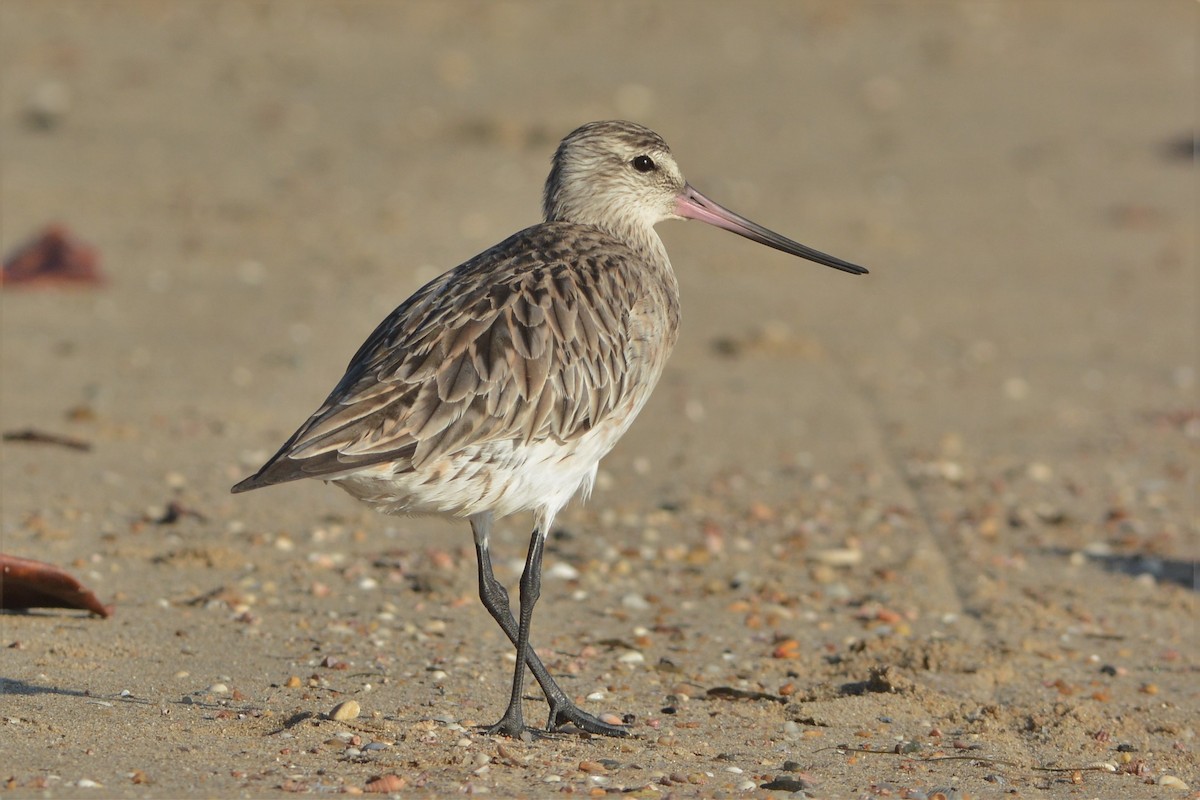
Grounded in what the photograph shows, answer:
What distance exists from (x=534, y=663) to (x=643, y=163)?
1.99 metres

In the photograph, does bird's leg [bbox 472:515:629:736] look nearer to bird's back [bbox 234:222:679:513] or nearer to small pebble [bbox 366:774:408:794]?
bird's back [bbox 234:222:679:513]

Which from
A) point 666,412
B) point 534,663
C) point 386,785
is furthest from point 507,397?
point 666,412

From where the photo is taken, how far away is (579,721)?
534cm

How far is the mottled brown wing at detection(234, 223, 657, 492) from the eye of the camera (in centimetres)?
492

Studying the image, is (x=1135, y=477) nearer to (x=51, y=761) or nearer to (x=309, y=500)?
(x=309, y=500)

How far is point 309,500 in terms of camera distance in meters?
7.69

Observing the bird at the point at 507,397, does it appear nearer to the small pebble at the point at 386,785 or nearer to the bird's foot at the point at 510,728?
the bird's foot at the point at 510,728

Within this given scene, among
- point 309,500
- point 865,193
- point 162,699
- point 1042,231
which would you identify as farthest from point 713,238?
point 162,699

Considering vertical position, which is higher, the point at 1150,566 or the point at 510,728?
the point at 1150,566

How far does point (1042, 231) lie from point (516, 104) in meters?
5.04

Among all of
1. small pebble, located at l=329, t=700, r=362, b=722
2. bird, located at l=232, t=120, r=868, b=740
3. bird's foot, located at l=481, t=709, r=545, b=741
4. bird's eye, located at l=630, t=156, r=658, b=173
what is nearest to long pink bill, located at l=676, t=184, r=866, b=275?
bird's eye, located at l=630, t=156, r=658, b=173

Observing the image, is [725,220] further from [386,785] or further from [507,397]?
[386,785]

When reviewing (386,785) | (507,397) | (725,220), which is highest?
(725,220)

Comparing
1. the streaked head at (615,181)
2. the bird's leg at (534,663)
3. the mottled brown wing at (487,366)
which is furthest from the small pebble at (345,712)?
the streaked head at (615,181)
